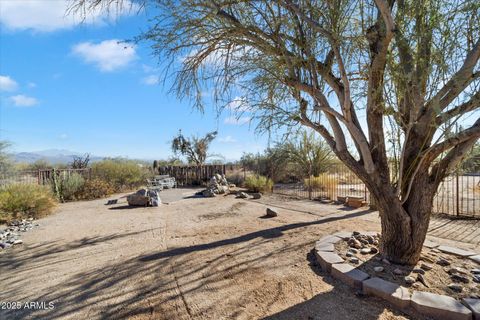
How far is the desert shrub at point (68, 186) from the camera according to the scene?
35.6ft

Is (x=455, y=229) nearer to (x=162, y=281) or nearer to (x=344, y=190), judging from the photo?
(x=162, y=281)

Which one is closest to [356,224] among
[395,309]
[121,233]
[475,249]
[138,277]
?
[475,249]

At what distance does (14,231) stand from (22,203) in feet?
5.63

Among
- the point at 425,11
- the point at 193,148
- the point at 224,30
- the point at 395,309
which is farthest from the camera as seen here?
the point at 193,148

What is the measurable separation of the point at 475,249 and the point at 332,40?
368 centimetres

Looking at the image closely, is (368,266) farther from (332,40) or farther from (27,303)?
(27,303)

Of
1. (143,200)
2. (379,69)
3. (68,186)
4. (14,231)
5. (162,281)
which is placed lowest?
(14,231)

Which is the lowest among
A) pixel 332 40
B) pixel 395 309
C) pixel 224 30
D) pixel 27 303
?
pixel 27 303

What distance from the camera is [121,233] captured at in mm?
5395

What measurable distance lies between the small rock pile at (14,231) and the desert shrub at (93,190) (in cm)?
438

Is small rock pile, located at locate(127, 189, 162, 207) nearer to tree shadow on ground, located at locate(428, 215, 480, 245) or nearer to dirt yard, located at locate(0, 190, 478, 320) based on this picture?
dirt yard, located at locate(0, 190, 478, 320)

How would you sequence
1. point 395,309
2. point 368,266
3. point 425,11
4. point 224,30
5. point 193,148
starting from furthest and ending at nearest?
point 193,148 → point 224,30 → point 368,266 → point 425,11 → point 395,309

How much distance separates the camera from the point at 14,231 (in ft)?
19.2

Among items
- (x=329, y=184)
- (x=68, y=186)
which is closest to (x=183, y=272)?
(x=329, y=184)
